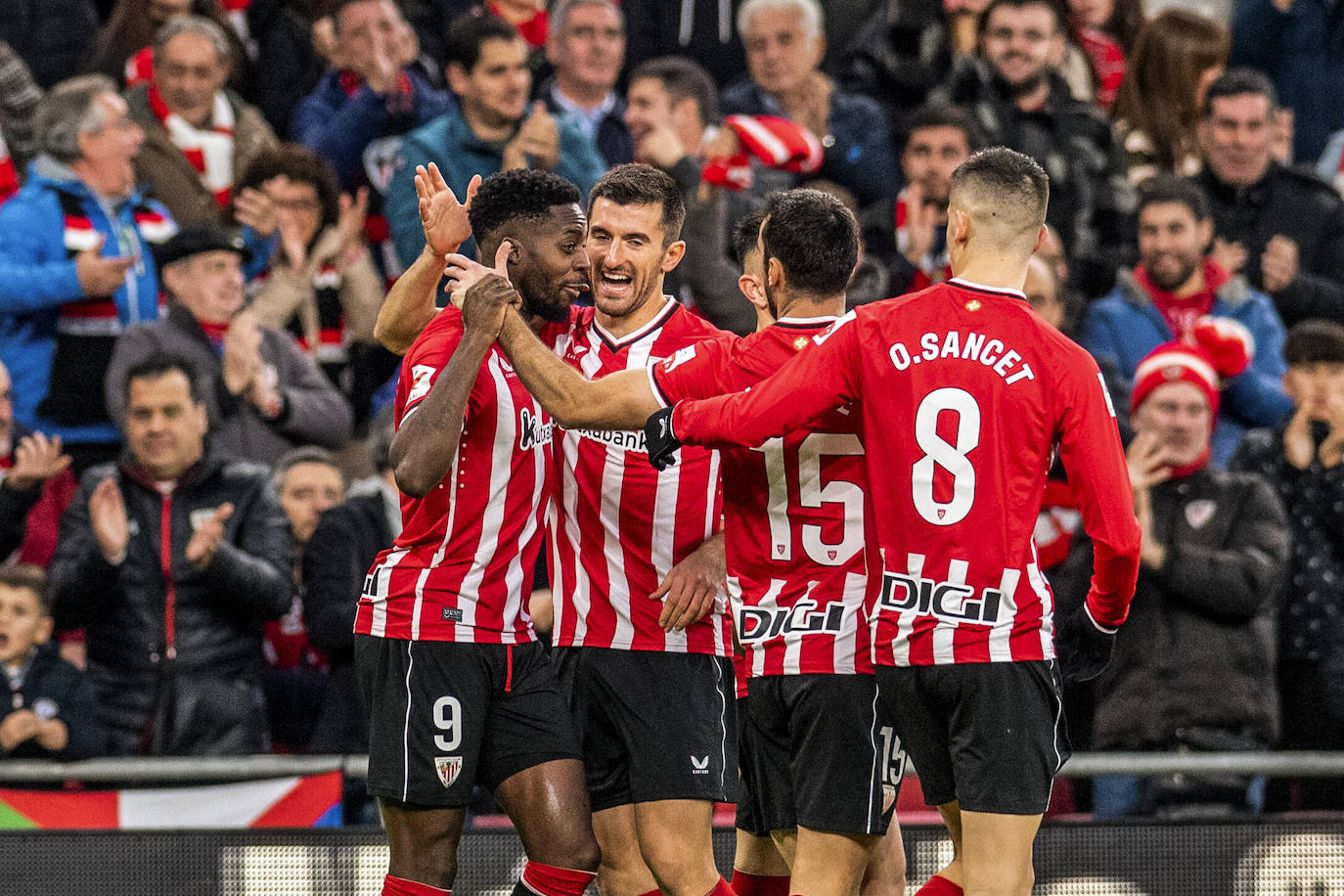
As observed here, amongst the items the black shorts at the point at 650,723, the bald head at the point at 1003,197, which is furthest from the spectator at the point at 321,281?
the bald head at the point at 1003,197

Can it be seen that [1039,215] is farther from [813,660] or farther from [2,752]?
[2,752]

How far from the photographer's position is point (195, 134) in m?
9.48

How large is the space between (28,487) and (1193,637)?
5.10 metres

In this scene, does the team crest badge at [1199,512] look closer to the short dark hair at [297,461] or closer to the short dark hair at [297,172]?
the short dark hair at [297,461]

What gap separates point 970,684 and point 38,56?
762cm

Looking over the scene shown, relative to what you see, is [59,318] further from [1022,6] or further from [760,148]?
[1022,6]

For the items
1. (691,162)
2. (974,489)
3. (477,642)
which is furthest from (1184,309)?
(477,642)

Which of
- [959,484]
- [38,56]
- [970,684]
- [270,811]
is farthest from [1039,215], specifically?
[38,56]

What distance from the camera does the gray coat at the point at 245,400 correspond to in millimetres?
8172

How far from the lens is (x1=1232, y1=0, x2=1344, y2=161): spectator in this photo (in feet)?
36.5

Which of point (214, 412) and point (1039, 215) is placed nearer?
point (1039, 215)

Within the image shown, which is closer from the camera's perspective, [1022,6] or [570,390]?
[570,390]

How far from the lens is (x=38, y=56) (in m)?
10.2

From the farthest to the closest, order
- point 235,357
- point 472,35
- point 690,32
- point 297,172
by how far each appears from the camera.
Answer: point 690,32, point 472,35, point 297,172, point 235,357
